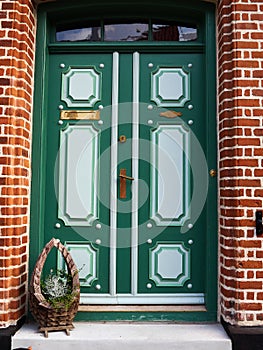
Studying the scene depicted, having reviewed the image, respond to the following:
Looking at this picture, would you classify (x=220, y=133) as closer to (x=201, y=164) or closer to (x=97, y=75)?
(x=201, y=164)

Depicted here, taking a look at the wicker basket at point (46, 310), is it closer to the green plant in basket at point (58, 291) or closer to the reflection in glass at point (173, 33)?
the green plant in basket at point (58, 291)

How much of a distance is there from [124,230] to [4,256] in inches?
42.0

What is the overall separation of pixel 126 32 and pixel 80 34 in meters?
0.45

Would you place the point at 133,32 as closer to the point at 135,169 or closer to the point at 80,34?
the point at 80,34

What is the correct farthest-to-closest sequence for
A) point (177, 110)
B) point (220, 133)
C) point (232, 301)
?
1. point (177, 110)
2. point (220, 133)
3. point (232, 301)

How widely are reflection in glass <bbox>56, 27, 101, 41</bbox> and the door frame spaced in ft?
0.35

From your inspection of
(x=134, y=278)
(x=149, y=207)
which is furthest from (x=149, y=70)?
(x=134, y=278)

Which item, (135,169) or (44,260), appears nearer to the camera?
(44,260)

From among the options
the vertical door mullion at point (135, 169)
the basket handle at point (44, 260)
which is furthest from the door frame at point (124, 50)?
the basket handle at point (44, 260)

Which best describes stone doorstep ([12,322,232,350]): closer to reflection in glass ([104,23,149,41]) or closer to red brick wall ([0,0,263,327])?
red brick wall ([0,0,263,327])

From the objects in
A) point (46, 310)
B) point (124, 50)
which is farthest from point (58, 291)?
point (124, 50)

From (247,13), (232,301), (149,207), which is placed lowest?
(232,301)

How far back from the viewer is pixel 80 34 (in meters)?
3.99

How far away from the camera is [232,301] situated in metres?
3.30
